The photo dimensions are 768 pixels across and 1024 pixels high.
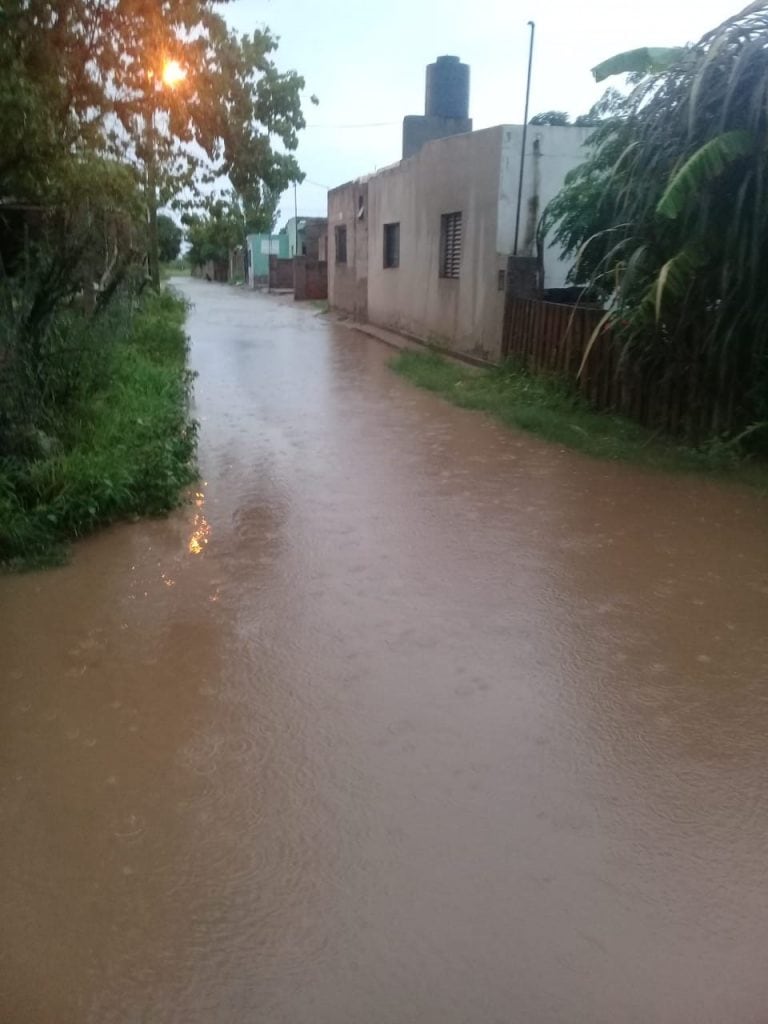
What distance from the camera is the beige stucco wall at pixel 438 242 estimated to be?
1312 centimetres

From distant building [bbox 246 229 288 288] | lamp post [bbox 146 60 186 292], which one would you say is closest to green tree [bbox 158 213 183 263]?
distant building [bbox 246 229 288 288]

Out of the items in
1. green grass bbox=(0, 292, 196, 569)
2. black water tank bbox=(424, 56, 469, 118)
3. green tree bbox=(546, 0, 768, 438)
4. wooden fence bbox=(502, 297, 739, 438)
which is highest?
black water tank bbox=(424, 56, 469, 118)

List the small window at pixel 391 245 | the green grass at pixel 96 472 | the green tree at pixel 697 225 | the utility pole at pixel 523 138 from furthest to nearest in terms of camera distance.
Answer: the small window at pixel 391 245
the utility pole at pixel 523 138
the green tree at pixel 697 225
the green grass at pixel 96 472

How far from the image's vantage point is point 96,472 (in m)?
6.32

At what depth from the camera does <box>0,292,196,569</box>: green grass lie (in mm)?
5750

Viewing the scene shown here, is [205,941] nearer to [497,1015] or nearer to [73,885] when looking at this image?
[73,885]

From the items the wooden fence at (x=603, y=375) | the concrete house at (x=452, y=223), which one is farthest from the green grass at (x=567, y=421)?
the concrete house at (x=452, y=223)

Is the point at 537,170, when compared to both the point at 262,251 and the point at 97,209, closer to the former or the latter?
the point at 97,209

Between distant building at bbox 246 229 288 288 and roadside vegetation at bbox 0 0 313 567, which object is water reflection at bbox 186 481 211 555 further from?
distant building at bbox 246 229 288 288

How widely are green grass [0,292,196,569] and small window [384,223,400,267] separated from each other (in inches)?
427

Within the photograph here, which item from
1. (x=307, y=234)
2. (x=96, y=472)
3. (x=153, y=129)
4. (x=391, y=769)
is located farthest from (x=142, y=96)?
(x=307, y=234)

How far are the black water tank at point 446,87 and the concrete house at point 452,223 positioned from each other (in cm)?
2

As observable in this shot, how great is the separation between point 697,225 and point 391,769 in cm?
586

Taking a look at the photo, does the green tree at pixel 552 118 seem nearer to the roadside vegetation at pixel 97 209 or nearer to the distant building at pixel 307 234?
the roadside vegetation at pixel 97 209
